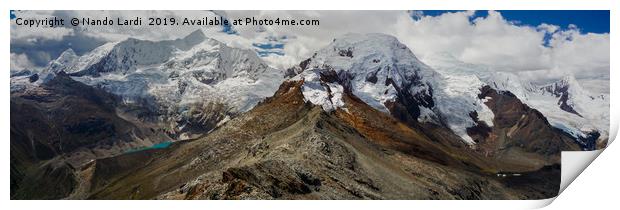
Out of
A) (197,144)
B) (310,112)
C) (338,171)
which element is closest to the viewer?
(338,171)

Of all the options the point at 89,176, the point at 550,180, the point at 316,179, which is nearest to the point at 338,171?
the point at 316,179

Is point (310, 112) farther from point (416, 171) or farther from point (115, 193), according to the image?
point (115, 193)

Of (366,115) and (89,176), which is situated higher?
(366,115)

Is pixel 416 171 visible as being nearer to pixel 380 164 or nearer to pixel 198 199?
pixel 380 164

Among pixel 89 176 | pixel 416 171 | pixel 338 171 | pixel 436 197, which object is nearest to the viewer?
pixel 338 171

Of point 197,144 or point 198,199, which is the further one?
point 197,144

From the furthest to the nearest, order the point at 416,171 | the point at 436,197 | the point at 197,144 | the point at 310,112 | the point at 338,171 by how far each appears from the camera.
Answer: the point at 197,144 < the point at 310,112 < the point at 416,171 < the point at 436,197 < the point at 338,171

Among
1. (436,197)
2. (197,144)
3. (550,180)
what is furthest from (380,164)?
(550,180)

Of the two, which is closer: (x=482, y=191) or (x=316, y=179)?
(x=316, y=179)

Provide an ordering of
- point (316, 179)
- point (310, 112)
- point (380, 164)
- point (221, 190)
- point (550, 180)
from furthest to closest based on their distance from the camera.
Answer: point (550, 180), point (310, 112), point (380, 164), point (316, 179), point (221, 190)
